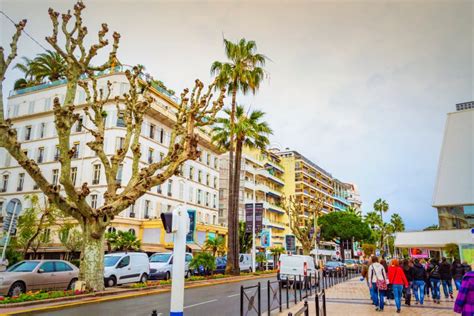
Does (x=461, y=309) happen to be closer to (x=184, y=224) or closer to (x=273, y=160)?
(x=184, y=224)

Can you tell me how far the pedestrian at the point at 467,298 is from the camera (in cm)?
537

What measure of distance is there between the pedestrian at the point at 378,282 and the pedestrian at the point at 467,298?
23.0 feet

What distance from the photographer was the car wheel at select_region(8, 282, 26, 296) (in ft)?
47.0

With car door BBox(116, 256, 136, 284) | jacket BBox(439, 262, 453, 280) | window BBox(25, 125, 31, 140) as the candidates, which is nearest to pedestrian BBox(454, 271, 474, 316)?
jacket BBox(439, 262, 453, 280)

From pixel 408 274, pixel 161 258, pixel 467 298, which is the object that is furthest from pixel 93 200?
pixel 467 298

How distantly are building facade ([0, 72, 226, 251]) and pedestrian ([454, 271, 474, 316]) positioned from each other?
1244 inches

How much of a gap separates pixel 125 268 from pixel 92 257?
455 cm

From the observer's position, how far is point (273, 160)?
262 ft

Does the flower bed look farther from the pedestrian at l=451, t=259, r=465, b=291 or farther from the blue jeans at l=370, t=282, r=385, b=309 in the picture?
the pedestrian at l=451, t=259, r=465, b=291

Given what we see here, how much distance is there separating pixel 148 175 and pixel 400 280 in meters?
11.0

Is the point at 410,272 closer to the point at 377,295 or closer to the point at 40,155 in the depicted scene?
the point at 377,295

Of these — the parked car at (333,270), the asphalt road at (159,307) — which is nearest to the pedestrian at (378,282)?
the asphalt road at (159,307)

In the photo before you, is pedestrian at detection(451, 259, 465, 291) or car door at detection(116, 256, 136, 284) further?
car door at detection(116, 256, 136, 284)

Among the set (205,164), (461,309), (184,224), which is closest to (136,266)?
(184,224)
